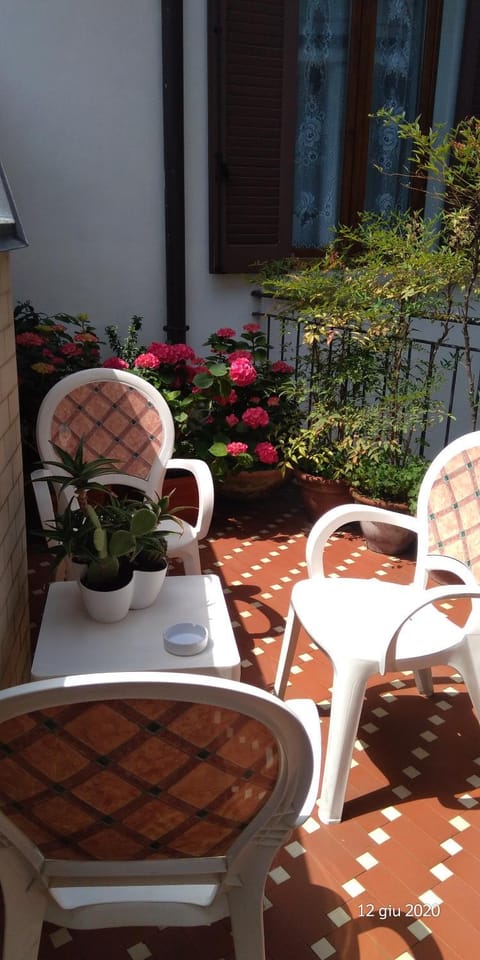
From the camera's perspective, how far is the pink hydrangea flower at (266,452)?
3.69 metres

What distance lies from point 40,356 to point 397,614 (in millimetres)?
2198

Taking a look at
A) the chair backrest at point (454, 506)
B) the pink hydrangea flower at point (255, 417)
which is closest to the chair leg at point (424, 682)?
the chair backrest at point (454, 506)

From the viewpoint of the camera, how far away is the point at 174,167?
3988 mm

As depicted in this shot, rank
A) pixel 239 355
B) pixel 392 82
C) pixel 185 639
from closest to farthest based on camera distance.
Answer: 1. pixel 185 639
2. pixel 239 355
3. pixel 392 82

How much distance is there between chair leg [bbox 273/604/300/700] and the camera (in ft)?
7.32

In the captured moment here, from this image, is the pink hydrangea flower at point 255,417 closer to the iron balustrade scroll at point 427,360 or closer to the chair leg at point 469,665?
the iron balustrade scroll at point 427,360

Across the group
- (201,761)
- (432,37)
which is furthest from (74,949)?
(432,37)

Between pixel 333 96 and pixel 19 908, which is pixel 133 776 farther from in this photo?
pixel 333 96

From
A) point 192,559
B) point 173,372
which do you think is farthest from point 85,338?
point 192,559

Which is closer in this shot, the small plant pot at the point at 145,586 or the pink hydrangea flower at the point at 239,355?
the small plant pot at the point at 145,586

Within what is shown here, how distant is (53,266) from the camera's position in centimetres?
390

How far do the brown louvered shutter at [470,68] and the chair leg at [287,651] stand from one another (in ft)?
12.6

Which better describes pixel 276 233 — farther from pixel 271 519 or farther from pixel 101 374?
pixel 101 374

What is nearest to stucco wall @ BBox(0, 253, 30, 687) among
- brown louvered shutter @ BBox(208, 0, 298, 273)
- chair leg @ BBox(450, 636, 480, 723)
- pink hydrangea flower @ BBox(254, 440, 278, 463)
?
chair leg @ BBox(450, 636, 480, 723)
